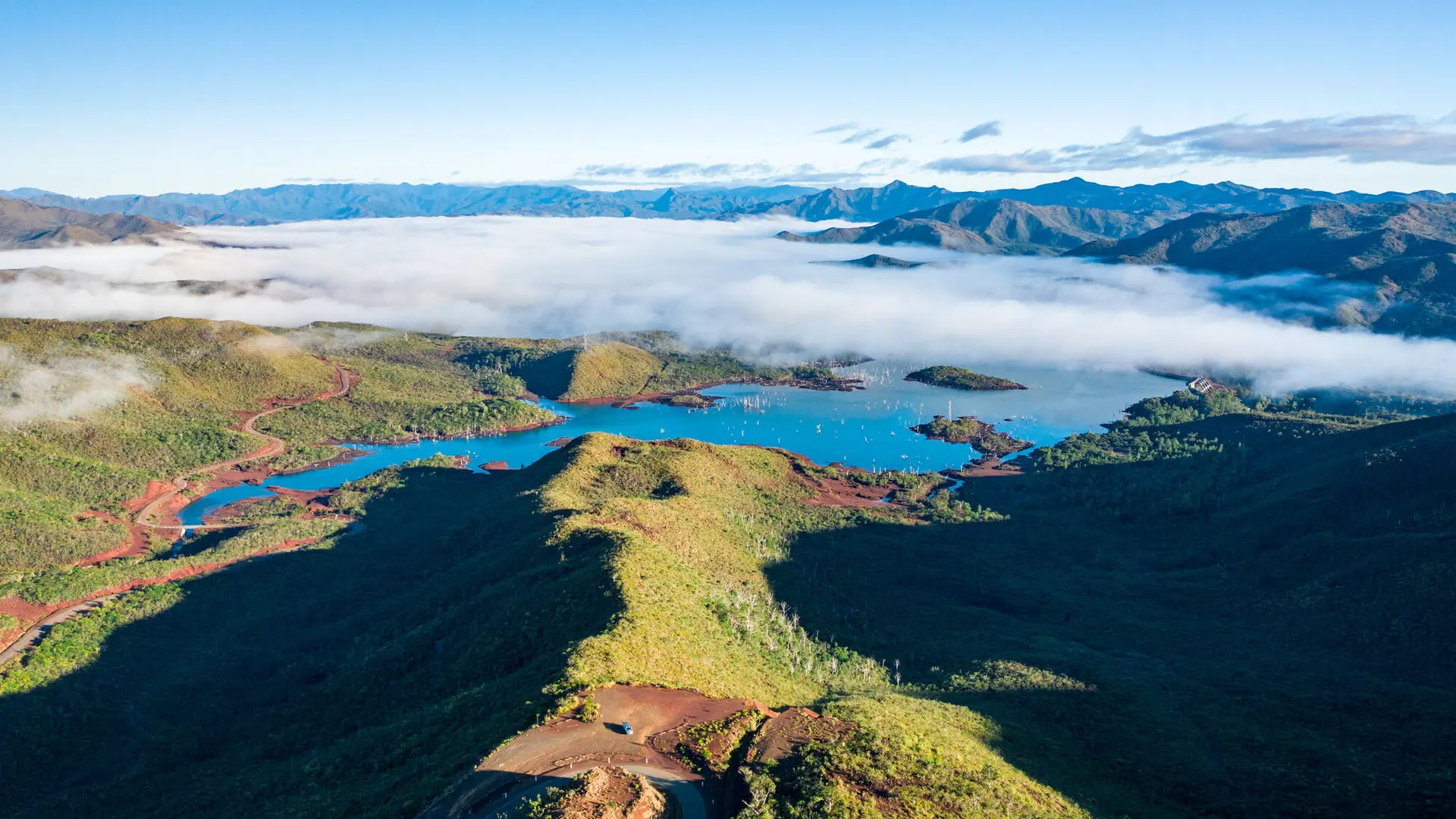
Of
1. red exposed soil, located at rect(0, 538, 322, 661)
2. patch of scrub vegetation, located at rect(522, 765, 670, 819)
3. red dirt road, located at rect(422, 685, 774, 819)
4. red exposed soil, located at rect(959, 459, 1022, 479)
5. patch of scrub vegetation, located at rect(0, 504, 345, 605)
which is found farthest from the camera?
red exposed soil, located at rect(959, 459, 1022, 479)

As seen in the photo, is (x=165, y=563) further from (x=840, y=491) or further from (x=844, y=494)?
(x=840, y=491)

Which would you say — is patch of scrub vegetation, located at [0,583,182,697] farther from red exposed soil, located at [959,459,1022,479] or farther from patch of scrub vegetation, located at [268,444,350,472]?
red exposed soil, located at [959,459,1022,479]

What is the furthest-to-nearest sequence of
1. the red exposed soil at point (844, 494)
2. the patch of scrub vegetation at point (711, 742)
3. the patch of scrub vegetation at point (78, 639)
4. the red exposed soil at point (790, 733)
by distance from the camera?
the red exposed soil at point (844, 494) < the patch of scrub vegetation at point (78, 639) < the red exposed soil at point (790, 733) < the patch of scrub vegetation at point (711, 742)

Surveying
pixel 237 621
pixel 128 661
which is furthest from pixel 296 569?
pixel 128 661

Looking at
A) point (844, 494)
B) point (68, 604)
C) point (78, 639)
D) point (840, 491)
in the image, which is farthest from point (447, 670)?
point (840, 491)

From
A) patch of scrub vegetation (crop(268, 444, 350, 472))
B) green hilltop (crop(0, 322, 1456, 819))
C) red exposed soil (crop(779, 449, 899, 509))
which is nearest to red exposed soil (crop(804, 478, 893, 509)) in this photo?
red exposed soil (crop(779, 449, 899, 509))

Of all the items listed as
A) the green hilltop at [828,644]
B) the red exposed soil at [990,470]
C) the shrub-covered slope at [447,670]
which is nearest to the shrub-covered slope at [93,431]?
the green hilltop at [828,644]

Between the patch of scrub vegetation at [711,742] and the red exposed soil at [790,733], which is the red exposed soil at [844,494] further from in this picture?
the patch of scrub vegetation at [711,742]

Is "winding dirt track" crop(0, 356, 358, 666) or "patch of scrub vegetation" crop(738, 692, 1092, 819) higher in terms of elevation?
"patch of scrub vegetation" crop(738, 692, 1092, 819)

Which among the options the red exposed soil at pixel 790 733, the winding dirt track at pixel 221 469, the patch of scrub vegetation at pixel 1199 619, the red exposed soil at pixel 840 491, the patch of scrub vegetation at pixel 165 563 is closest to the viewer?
the red exposed soil at pixel 790 733
